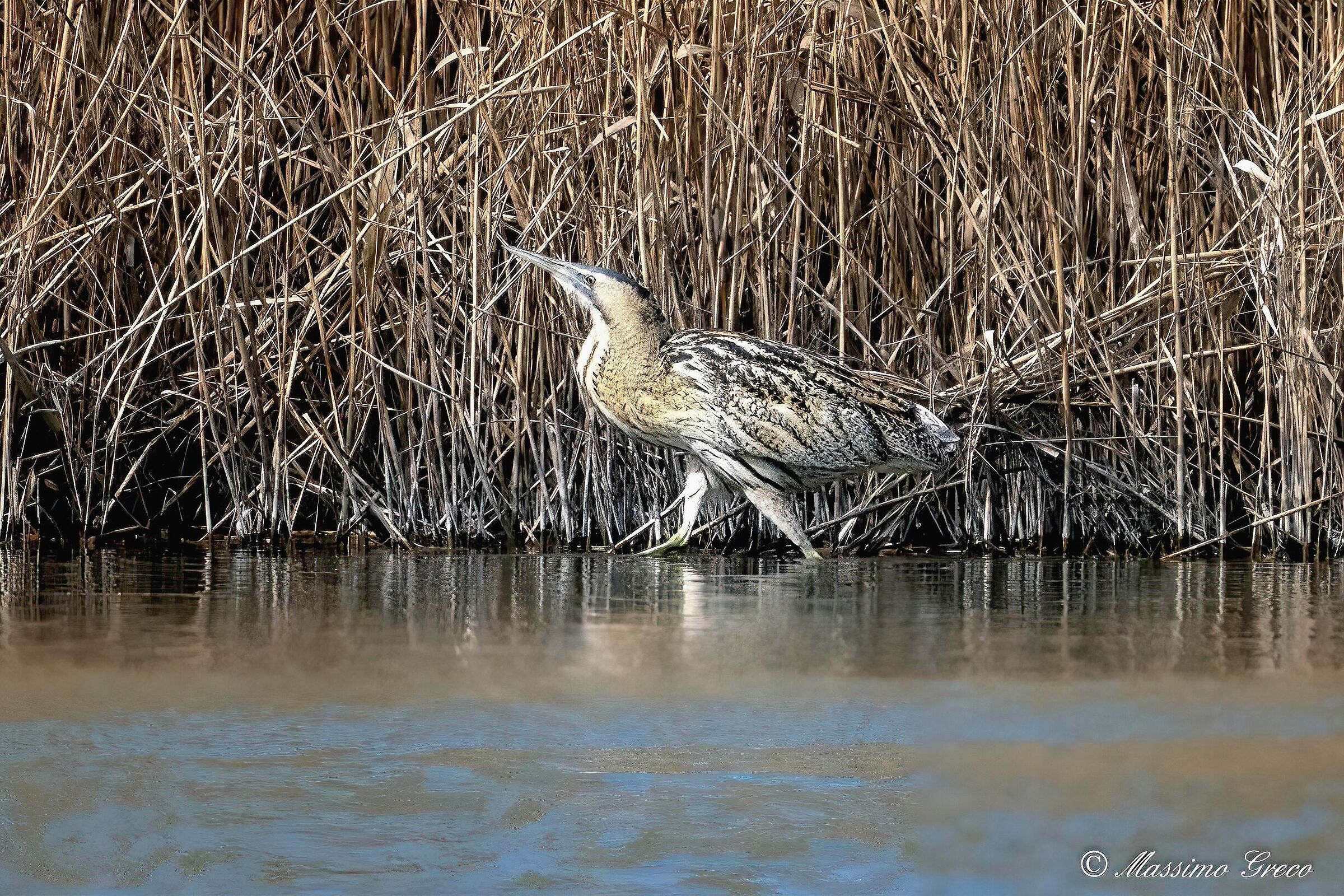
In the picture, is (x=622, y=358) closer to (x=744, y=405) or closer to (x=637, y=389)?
(x=637, y=389)

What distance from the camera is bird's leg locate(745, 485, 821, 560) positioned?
512 centimetres

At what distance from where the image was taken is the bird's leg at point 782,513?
5121 mm

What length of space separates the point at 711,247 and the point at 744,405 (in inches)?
25.0

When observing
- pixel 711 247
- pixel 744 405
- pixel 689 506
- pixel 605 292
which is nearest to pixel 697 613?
pixel 744 405

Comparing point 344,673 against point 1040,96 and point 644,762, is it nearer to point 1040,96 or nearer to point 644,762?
point 644,762

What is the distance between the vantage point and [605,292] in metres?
5.16

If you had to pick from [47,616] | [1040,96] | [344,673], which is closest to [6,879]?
[344,673]

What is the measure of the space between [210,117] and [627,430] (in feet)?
6.47

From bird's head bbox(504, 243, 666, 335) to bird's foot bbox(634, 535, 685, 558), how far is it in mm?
677

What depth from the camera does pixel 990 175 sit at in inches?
206

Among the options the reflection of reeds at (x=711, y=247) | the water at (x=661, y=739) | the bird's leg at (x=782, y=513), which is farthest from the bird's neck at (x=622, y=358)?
the water at (x=661, y=739)

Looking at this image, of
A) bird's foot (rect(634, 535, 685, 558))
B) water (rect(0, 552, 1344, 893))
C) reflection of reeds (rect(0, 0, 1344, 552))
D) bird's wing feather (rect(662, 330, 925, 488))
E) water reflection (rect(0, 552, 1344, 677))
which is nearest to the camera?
water (rect(0, 552, 1344, 893))

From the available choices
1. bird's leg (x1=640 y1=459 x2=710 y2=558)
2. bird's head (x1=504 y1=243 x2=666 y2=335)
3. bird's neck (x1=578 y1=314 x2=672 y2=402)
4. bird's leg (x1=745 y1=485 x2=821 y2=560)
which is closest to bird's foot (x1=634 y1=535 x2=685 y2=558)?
bird's leg (x1=640 y1=459 x2=710 y2=558)

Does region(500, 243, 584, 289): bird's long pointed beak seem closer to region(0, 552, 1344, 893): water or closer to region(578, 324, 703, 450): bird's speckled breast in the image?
region(578, 324, 703, 450): bird's speckled breast
